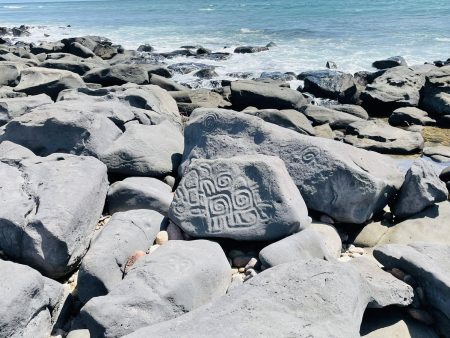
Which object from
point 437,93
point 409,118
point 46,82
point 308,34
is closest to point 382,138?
point 409,118

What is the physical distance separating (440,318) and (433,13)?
32646 mm

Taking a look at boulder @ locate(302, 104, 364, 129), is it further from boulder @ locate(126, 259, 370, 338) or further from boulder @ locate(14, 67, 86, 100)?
boulder @ locate(126, 259, 370, 338)

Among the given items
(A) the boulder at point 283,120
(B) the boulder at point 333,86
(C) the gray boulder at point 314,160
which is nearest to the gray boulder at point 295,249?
(C) the gray boulder at point 314,160

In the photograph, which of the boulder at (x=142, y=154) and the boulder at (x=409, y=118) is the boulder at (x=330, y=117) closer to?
the boulder at (x=409, y=118)

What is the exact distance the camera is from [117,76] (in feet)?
36.6

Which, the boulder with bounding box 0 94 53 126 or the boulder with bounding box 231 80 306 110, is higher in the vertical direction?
the boulder with bounding box 0 94 53 126

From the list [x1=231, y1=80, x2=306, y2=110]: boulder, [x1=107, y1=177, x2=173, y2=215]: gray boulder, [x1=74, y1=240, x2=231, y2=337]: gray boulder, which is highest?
[x1=74, y1=240, x2=231, y2=337]: gray boulder

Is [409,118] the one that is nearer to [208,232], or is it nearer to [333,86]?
[333,86]

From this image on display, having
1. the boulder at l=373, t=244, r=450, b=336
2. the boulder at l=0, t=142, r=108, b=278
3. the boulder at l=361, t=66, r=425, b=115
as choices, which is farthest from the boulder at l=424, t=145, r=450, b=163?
the boulder at l=0, t=142, r=108, b=278

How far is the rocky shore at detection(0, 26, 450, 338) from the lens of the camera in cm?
308

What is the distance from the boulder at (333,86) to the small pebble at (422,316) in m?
8.80

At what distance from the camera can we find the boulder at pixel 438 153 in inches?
314

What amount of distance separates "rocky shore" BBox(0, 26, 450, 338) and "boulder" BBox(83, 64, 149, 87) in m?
4.21

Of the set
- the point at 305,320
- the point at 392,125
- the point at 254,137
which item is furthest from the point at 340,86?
the point at 305,320
